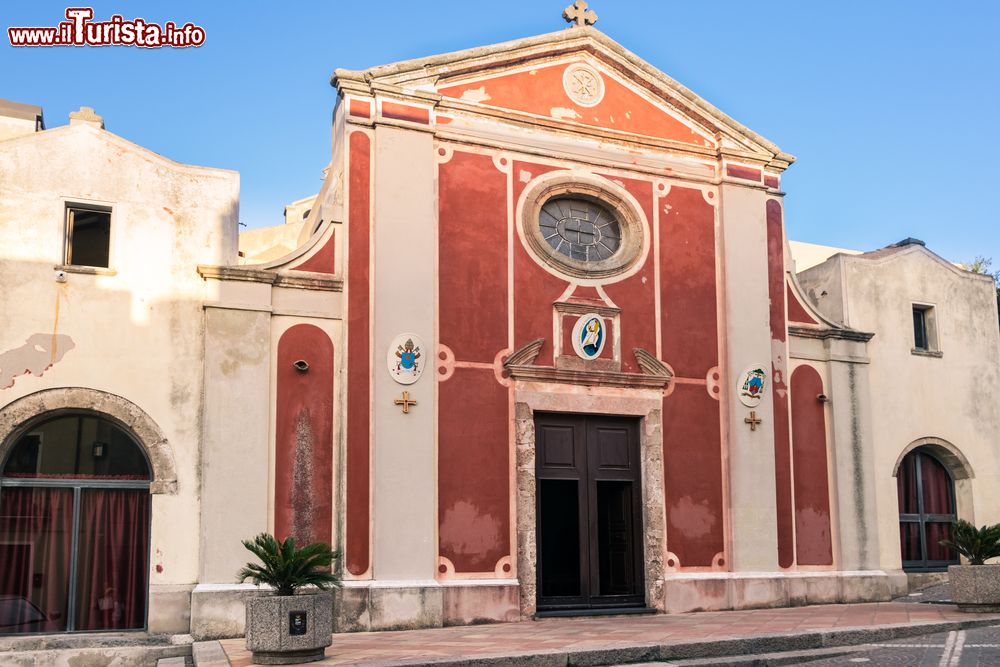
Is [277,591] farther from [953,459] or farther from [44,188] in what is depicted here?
[953,459]

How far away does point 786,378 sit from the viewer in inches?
701

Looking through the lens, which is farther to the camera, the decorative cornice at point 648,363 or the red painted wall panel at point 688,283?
the red painted wall panel at point 688,283

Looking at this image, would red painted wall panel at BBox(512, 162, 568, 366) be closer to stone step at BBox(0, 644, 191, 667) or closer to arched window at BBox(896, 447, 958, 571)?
stone step at BBox(0, 644, 191, 667)

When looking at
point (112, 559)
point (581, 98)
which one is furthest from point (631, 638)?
point (581, 98)

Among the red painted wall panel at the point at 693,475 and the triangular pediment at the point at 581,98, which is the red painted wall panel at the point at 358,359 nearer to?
the triangular pediment at the point at 581,98

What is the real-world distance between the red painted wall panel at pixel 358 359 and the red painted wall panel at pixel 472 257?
1154mm

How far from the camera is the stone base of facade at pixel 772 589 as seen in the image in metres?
16.3

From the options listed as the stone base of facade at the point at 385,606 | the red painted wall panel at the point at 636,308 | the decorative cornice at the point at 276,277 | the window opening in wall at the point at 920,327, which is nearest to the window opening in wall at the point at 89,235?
the decorative cornice at the point at 276,277

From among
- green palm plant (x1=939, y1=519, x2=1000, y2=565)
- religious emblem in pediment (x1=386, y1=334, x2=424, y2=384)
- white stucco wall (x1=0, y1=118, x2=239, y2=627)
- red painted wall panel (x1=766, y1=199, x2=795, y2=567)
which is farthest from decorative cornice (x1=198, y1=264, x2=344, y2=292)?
green palm plant (x1=939, y1=519, x2=1000, y2=565)

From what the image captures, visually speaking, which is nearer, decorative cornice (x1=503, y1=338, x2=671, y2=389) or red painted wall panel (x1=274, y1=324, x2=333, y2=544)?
red painted wall panel (x1=274, y1=324, x2=333, y2=544)

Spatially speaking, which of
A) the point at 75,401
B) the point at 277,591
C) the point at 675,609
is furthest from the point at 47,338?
the point at 675,609

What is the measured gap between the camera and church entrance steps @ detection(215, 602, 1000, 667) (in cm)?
1112

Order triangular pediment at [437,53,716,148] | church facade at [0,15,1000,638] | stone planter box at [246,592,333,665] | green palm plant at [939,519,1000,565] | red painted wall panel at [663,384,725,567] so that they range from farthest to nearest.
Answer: triangular pediment at [437,53,716,148] < red painted wall panel at [663,384,725,567] < green palm plant at [939,519,1000,565] < church facade at [0,15,1000,638] < stone planter box at [246,592,333,665]

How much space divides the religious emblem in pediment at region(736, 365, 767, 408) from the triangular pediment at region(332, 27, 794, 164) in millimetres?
3735
